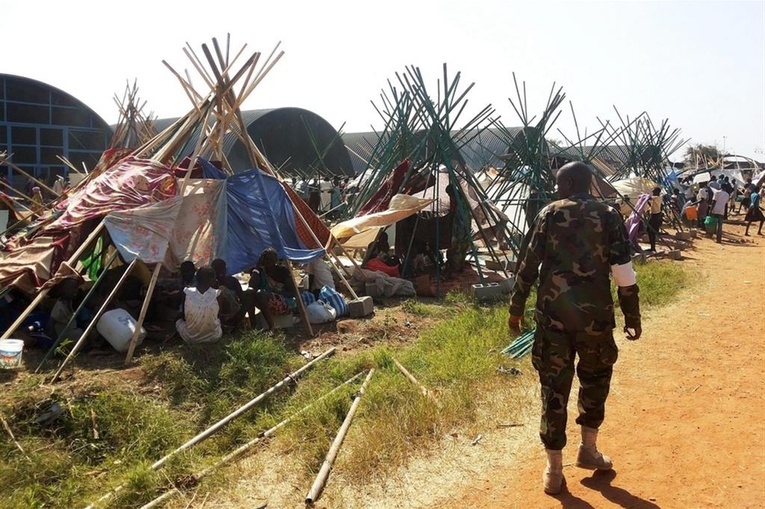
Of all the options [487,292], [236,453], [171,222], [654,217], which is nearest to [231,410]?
[236,453]

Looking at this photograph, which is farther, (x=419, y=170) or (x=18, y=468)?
(x=419, y=170)

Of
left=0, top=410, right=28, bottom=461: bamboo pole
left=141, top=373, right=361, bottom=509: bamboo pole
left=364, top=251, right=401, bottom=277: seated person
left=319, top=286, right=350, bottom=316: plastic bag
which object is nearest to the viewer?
left=141, top=373, right=361, bottom=509: bamboo pole

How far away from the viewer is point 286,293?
7590mm

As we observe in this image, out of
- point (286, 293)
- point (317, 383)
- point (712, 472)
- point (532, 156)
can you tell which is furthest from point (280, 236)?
point (532, 156)

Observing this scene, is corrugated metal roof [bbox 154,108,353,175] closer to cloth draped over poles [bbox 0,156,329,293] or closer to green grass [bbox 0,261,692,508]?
cloth draped over poles [bbox 0,156,329,293]

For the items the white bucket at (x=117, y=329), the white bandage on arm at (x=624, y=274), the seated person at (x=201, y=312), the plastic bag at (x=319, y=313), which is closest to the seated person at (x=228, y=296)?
the seated person at (x=201, y=312)

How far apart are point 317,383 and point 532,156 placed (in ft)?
26.3

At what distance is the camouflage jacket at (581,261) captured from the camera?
3330mm

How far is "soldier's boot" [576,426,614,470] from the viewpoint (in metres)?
3.56

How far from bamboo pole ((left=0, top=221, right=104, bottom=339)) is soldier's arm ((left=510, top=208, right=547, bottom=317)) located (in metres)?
4.65

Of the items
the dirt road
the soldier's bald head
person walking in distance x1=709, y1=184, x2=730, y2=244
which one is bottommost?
the dirt road

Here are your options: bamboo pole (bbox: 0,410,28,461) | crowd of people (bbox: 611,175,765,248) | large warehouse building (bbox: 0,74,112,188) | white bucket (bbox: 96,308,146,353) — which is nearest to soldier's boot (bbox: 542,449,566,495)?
bamboo pole (bbox: 0,410,28,461)

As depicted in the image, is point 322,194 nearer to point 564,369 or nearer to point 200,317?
point 200,317

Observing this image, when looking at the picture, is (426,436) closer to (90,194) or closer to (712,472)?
(712,472)
